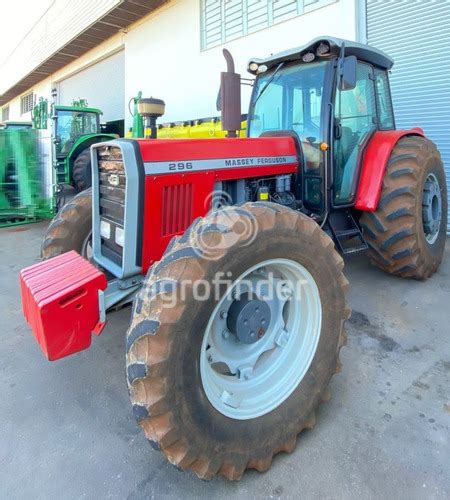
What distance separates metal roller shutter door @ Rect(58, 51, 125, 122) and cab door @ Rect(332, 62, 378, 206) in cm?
1116

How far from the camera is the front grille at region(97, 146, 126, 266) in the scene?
2.41 metres

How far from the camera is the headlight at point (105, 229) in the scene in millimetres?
2611

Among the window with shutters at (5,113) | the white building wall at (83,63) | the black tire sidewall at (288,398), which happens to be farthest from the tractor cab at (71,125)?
the window with shutters at (5,113)

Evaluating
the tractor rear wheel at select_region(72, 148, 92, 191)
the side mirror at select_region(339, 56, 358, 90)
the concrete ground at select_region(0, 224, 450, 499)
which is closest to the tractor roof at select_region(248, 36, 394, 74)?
the side mirror at select_region(339, 56, 358, 90)

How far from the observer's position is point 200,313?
1.56 m

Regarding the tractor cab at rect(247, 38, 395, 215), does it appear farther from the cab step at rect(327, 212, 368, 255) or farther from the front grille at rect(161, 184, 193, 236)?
the front grille at rect(161, 184, 193, 236)

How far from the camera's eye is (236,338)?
1.96m

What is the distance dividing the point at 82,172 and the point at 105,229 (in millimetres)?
6801

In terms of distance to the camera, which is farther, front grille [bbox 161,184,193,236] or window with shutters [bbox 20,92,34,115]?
window with shutters [bbox 20,92,34,115]

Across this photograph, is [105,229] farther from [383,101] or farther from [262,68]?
[383,101]

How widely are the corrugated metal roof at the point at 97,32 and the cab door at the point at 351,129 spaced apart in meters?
8.74

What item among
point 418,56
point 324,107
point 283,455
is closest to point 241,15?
point 418,56

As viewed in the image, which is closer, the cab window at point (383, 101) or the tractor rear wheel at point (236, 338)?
the tractor rear wheel at point (236, 338)

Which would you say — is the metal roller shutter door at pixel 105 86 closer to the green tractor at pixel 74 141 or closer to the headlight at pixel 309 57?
the green tractor at pixel 74 141
